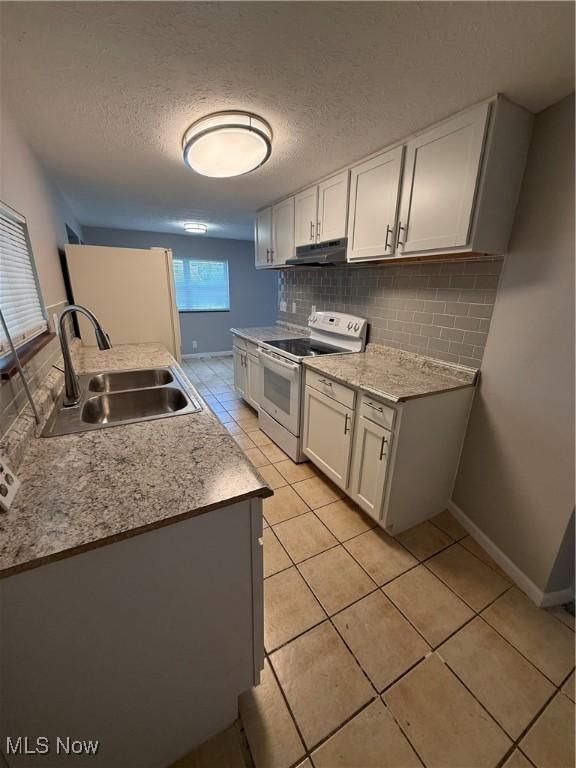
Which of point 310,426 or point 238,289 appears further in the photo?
point 238,289

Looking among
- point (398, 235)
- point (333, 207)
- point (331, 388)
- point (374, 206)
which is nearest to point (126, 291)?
point (333, 207)

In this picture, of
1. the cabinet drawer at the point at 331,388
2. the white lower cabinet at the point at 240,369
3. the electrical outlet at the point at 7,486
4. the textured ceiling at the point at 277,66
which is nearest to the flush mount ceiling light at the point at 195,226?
the white lower cabinet at the point at 240,369

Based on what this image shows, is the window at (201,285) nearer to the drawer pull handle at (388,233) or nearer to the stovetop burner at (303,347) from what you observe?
the stovetop burner at (303,347)

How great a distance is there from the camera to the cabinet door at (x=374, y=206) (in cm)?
182

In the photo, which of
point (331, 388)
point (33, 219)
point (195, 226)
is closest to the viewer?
point (33, 219)

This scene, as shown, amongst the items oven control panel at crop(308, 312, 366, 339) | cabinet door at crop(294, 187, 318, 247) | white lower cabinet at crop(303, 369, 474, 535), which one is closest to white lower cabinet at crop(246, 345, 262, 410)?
oven control panel at crop(308, 312, 366, 339)

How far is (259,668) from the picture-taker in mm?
1021

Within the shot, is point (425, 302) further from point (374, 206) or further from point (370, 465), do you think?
point (370, 465)

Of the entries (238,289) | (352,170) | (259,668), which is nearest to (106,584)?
(259,668)

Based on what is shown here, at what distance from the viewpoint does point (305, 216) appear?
8.64 feet

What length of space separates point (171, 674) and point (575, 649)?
167 cm

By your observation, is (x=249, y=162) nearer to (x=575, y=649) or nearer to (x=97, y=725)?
(x=97, y=725)

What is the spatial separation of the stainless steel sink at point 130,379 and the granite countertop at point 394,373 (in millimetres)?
1009

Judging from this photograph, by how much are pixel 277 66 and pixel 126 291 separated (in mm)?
2075
